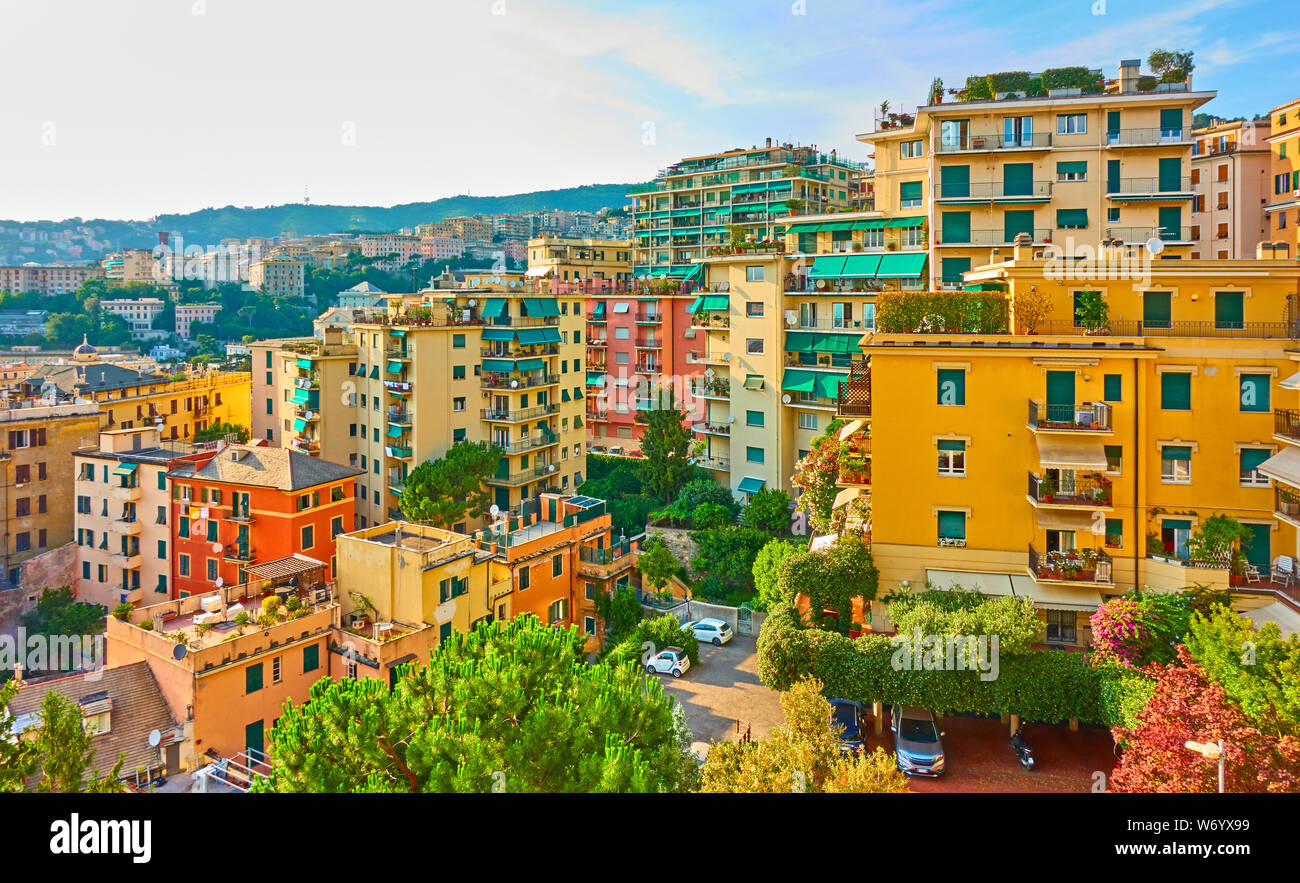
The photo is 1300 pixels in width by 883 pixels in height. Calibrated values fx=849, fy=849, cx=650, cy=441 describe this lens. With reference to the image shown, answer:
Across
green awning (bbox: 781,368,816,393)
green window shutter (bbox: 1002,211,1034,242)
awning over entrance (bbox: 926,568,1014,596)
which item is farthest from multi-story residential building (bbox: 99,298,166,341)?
awning over entrance (bbox: 926,568,1014,596)

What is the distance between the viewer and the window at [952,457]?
51.9ft

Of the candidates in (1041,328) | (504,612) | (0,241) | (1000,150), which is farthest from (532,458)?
(0,241)

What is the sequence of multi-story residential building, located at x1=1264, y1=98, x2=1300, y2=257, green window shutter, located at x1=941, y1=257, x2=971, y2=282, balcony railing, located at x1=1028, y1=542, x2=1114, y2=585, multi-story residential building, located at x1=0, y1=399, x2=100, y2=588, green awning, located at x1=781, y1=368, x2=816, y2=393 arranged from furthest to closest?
1. multi-story residential building, located at x1=0, y1=399, x2=100, y2=588
2. green awning, located at x1=781, y1=368, x2=816, y2=393
3. multi-story residential building, located at x1=1264, y1=98, x2=1300, y2=257
4. green window shutter, located at x1=941, y1=257, x2=971, y2=282
5. balcony railing, located at x1=1028, y1=542, x2=1114, y2=585

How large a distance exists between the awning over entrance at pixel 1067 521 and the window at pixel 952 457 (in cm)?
162

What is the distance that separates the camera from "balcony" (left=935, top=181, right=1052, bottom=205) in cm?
2424

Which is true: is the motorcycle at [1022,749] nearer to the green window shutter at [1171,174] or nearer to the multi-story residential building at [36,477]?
the green window shutter at [1171,174]

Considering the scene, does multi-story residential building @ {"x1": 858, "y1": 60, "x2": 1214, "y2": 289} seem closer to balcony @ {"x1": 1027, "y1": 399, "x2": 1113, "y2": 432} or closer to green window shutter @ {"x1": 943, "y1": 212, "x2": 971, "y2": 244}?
green window shutter @ {"x1": 943, "y1": 212, "x2": 971, "y2": 244}

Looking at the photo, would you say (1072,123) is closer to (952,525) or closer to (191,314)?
(952,525)

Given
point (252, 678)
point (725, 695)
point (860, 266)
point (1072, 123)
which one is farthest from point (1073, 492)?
point (252, 678)

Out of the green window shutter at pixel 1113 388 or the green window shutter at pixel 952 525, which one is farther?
the green window shutter at pixel 952 525

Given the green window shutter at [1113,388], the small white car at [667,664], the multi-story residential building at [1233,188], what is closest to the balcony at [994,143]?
the multi-story residential building at [1233,188]

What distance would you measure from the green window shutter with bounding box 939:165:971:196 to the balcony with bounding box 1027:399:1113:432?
38.4 feet

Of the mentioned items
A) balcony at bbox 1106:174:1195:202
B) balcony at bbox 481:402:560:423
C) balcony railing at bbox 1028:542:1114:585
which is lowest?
balcony railing at bbox 1028:542:1114:585

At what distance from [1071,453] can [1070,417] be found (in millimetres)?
715
